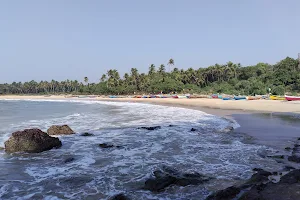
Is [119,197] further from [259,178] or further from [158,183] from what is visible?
[259,178]

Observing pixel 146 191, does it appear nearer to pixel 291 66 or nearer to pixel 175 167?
pixel 175 167

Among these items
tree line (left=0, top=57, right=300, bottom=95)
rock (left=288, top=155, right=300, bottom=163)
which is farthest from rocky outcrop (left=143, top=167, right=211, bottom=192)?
tree line (left=0, top=57, right=300, bottom=95)

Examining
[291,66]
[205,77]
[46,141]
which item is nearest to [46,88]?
[205,77]

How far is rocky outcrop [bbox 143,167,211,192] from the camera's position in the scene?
7.37 m

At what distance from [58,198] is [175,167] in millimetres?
4086

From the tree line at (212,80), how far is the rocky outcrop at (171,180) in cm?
5362

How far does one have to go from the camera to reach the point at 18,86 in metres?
157

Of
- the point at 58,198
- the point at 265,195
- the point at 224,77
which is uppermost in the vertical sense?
A: the point at 224,77

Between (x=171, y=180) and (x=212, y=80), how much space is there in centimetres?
9372

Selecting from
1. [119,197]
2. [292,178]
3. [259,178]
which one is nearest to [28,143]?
[119,197]

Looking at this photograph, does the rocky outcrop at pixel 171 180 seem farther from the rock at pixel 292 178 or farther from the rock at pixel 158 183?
the rock at pixel 292 178

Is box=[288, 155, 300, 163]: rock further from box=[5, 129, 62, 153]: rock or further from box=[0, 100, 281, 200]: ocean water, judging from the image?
box=[5, 129, 62, 153]: rock

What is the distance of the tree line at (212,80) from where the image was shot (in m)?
64.4

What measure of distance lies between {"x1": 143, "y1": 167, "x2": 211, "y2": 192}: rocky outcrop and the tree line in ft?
176
